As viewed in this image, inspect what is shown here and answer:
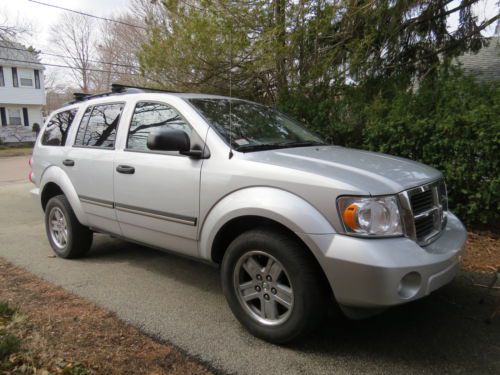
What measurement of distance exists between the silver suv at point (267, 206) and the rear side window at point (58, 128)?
589mm

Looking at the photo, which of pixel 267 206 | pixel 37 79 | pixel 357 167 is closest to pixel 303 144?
pixel 357 167

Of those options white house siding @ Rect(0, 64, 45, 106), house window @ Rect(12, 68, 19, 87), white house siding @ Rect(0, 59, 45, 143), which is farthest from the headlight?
house window @ Rect(12, 68, 19, 87)

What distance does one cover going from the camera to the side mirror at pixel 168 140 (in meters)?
3.30

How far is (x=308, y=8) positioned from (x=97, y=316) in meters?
5.13

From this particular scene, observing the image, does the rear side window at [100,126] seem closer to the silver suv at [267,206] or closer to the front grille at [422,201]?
the silver suv at [267,206]

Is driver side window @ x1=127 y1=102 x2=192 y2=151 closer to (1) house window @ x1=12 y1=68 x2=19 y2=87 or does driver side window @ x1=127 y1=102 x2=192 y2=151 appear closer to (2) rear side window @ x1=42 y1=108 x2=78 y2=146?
(2) rear side window @ x1=42 y1=108 x2=78 y2=146

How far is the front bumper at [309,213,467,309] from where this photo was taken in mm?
2547

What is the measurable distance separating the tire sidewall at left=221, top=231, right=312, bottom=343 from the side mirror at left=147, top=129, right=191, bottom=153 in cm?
86

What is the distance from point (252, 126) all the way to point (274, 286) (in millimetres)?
1528

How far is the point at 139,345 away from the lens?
10.0ft

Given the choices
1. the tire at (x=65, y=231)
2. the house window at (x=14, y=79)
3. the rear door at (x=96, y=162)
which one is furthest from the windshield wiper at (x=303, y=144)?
the house window at (x=14, y=79)

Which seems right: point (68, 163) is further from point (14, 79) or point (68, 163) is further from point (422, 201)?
point (14, 79)

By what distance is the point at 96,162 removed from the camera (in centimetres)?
434

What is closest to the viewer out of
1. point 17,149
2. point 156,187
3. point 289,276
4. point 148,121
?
point 289,276
